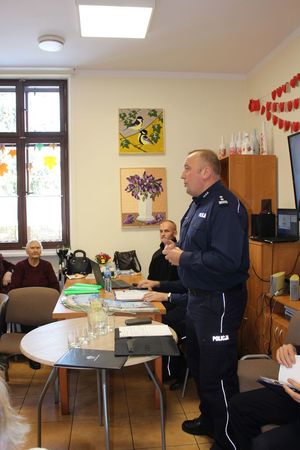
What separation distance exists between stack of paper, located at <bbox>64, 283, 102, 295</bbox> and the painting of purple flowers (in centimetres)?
153

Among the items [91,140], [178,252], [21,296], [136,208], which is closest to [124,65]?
[91,140]

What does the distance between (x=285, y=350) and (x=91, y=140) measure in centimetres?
349

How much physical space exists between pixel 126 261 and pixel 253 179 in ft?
5.39

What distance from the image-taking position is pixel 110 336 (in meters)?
2.19

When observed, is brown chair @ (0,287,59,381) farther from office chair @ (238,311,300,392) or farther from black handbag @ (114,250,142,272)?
office chair @ (238,311,300,392)

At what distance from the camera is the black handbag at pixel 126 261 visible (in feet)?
15.5

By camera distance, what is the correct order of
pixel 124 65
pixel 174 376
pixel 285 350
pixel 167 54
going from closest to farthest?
1. pixel 285 350
2. pixel 174 376
3. pixel 167 54
4. pixel 124 65

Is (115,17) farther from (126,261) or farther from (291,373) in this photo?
(291,373)

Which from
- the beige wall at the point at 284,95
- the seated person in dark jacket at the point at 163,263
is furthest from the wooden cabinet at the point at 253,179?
the seated person in dark jacket at the point at 163,263

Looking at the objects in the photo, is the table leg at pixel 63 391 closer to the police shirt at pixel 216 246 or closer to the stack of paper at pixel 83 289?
the stack of paper at pixel 83 289

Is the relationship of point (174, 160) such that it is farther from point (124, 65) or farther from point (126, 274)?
point (126, 274)

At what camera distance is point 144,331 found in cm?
220

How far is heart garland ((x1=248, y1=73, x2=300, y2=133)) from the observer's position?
3.77m


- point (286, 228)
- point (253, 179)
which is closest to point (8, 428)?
point (286, 228)
